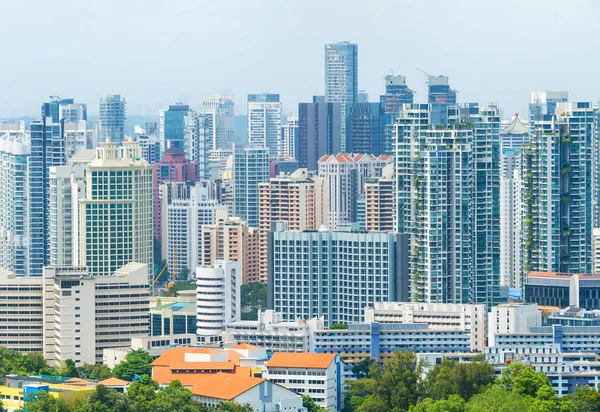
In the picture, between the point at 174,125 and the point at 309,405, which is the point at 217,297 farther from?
the point at 174,125

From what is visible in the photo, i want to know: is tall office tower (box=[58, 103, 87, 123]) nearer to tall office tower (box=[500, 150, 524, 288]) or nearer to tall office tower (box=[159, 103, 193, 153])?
tall office tower (box=[159, 103, 193, 153])

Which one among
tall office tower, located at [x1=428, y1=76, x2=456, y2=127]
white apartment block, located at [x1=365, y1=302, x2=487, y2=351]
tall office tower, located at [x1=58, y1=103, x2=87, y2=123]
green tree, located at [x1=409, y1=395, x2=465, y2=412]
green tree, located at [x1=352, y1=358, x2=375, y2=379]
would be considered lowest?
green tree, located at [x1=352, y1=358, x2=375, y2=379]

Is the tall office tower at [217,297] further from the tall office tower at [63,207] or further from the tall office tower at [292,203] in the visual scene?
the tall office tower at [292,203]

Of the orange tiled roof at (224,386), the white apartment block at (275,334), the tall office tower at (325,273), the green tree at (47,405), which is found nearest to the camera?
the green tree at (47,405)

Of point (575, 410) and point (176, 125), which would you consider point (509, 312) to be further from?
point (176, 125)

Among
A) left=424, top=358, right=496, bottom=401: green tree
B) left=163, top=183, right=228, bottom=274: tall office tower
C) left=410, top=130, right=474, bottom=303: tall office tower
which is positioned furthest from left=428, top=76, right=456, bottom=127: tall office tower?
left=424, top=358, right=496, bottom=401: green tree

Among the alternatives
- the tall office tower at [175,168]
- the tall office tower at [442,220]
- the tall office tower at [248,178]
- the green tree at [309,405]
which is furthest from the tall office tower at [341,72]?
the green tree at [309,405]

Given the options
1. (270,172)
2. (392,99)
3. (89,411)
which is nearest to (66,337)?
(89,411)
